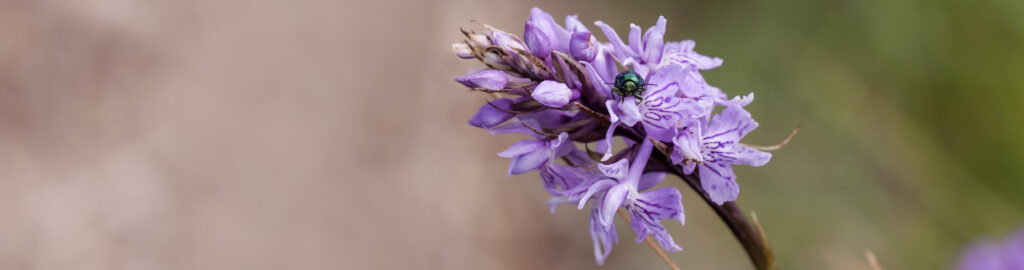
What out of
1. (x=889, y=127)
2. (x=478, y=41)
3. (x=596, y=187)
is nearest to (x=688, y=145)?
(x=596, y=187)

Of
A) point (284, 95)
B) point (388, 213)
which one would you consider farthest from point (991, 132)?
point (284, 95)

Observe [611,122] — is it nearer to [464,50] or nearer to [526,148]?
[526,148]

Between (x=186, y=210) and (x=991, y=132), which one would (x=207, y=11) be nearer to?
(x=186, y=210)

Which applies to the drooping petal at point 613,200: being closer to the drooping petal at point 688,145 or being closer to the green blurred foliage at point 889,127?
the drooping petal at point 688,145

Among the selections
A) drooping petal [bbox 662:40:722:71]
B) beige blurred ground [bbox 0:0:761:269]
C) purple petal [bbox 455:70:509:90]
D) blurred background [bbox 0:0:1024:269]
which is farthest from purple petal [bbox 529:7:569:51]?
beige blurred ground [bbox 0:0:761:269]

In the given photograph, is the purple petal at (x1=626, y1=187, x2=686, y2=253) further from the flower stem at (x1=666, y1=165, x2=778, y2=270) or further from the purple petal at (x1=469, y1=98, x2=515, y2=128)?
the purple petal at (x1=469, y1=98, x2=515, y2=128)

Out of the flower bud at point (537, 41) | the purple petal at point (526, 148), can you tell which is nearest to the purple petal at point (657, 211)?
the purple petal at point (526, 148)

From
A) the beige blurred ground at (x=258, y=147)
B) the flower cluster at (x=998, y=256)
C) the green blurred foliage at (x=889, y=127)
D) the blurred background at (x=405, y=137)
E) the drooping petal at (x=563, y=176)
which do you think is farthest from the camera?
the beige blurred ground at (x=258, y=147)
